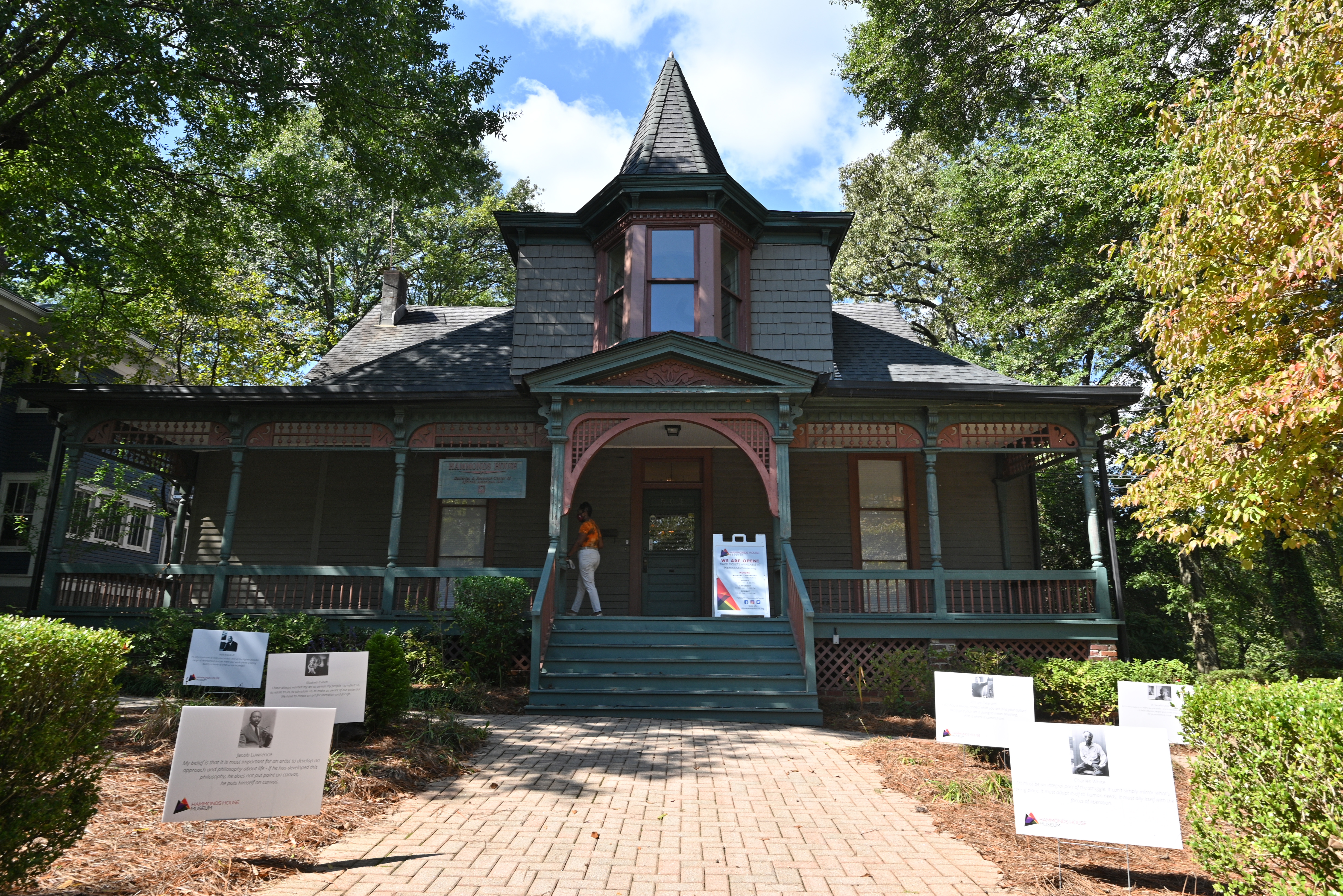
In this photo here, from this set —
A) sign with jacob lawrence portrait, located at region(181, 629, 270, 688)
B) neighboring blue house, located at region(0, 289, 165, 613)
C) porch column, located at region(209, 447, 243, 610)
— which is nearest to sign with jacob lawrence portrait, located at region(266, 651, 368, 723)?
sign with jacob lawrence portrait, located at region(181, 629, 270, 688)

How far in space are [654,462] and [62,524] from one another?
9.33 meters

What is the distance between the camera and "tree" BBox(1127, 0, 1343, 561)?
Answer: 614 centimetres

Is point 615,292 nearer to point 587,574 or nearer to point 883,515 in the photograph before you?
point 587,574

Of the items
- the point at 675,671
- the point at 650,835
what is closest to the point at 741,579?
the point at 675,671

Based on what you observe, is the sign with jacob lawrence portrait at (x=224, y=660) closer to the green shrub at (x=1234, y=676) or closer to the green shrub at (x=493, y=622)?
the green shrub at (x=493, y=622)

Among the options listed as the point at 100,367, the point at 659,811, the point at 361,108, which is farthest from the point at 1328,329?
the point at 100,367

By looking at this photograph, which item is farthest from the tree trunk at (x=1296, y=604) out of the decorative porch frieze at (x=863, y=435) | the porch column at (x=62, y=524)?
the porch column at (x=62, y=524)

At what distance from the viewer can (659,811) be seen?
207 inches

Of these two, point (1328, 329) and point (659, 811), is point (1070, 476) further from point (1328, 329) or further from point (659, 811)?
point (659, 811)

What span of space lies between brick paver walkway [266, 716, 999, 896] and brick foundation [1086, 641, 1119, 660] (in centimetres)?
603

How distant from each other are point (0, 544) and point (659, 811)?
19.4 meters

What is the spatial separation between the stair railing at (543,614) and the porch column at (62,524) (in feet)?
24.2

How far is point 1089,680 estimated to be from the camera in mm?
9289

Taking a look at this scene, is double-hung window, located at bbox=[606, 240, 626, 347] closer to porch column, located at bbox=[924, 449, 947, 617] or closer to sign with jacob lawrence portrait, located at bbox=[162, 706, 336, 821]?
porch column, located at bbox=[924, 449, 947, 617]
